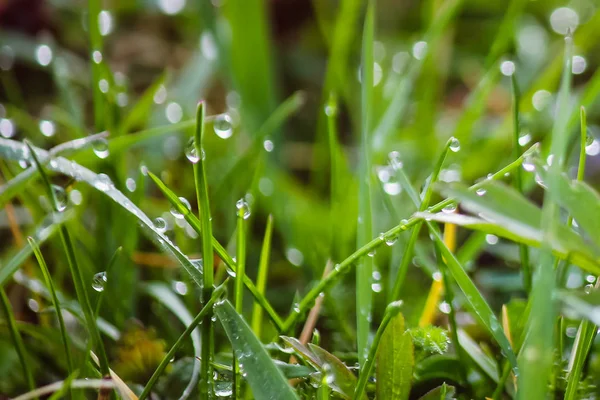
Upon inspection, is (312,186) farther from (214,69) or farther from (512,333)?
(512,333)

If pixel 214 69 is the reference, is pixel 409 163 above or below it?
below

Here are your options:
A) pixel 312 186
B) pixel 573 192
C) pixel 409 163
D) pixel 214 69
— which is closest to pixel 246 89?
pixel 214 69

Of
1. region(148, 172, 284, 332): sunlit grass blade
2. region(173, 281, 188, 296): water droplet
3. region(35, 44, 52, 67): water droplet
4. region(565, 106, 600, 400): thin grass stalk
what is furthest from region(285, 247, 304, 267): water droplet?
region(35, 44, 52, 67): water droplet

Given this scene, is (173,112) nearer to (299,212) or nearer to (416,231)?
(299,212)

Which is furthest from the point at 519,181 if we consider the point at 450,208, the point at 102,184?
the point at 102,184

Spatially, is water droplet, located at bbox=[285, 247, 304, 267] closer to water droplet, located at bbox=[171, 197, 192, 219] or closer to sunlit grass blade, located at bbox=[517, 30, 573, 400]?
water droplet, located at bbox=[171, 197, 192, 219]

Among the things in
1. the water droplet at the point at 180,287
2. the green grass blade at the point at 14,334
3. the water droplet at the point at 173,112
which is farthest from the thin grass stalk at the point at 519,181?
the water droplet at the point at 173,112

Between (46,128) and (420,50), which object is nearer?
(46,128)
